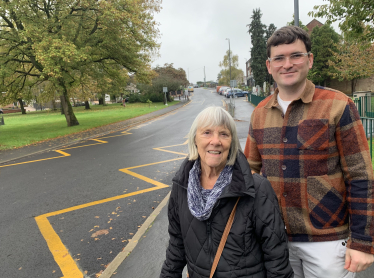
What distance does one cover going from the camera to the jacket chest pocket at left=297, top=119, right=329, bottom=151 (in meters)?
1.59

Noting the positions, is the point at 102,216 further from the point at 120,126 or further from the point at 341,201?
the point at 120,126

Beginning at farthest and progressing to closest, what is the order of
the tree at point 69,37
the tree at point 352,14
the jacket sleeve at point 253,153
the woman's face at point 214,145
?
1. the tree at point 69,37
2. the tree at point 352,14
3. the jacket sleeve at point 253,153
4. the woman's face at point 214,145

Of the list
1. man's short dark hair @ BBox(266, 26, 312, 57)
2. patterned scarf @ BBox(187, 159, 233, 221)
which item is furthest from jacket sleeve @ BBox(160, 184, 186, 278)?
man's short dark hair @ BBox(266, 26, 312, 57)

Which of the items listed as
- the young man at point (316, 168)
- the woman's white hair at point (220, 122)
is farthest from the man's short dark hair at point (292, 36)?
the woman's white hair at point (220, 122)

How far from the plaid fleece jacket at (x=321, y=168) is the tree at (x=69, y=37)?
13.9 metres

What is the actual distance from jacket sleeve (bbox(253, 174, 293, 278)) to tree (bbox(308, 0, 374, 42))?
7045 millimetres

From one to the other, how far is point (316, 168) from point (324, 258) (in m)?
0.58

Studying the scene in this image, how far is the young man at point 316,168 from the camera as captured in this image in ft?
5.02

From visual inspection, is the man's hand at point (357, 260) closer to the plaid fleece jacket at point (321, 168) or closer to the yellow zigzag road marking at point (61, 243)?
the plaid fleece jacket at point (321, 168)

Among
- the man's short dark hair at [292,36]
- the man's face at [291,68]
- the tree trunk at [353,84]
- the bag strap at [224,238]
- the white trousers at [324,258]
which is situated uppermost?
the tree trunk at [353,84]

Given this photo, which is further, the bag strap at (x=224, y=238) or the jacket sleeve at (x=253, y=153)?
the jacket sleeve at (x=253, y=153)

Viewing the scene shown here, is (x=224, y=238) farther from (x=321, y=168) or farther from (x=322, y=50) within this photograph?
(x=322, y=50)

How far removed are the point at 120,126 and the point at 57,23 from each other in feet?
23.9

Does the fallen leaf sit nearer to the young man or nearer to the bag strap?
the bag strap
